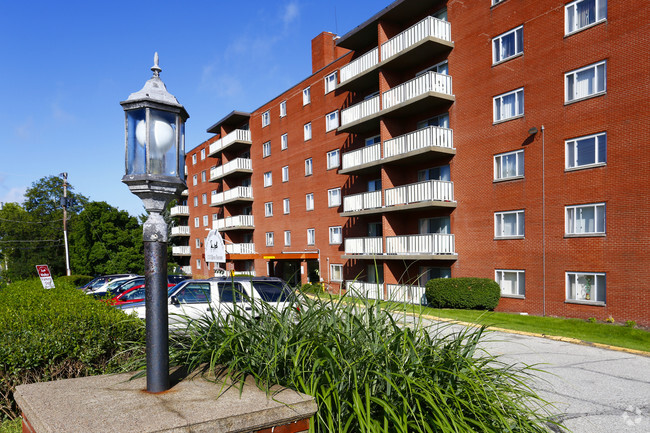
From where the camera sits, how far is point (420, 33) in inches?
878

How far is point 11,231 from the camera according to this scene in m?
60.8

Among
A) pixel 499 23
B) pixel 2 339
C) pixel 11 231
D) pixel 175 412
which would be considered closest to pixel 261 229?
pixel 499 23

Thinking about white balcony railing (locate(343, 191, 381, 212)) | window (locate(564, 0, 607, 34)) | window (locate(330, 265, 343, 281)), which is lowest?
window (locate(330, 265, 343, 281))

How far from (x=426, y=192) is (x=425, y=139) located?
2574 millimetres

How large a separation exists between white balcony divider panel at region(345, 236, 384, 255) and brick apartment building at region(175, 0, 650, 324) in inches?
3.7

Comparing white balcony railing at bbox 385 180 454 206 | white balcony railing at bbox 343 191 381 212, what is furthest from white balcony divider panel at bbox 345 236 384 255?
white balcony railing at bbox 385 180 454 206

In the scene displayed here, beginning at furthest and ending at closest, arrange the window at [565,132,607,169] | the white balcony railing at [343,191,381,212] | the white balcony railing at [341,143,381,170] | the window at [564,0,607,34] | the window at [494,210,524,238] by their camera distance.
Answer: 1. the white balcony railing at [343,191,381,212]
2. the white balcony railing at [341,143,381,170]
3. the window at [494,210,524,238]
4. the window at [564,0,607,34]
5. the window at [565,132,607,169]

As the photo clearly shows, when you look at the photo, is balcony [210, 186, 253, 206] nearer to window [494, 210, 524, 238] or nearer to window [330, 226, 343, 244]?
window [330, 226, 343, 244]

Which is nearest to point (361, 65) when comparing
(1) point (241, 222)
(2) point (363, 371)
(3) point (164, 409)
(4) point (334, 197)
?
(4) point (334, 197)

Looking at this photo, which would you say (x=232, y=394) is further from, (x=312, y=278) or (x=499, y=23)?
(x=312, y=278)

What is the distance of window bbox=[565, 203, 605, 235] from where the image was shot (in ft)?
55.1

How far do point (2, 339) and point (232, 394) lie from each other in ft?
12.3

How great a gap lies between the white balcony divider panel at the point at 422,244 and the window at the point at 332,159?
9.26 metres

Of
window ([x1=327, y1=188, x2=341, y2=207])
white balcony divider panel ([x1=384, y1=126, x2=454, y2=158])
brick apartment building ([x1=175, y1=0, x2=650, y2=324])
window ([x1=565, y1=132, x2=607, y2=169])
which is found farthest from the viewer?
window ([x1=327, y1=188, x2=341, y2=207])
